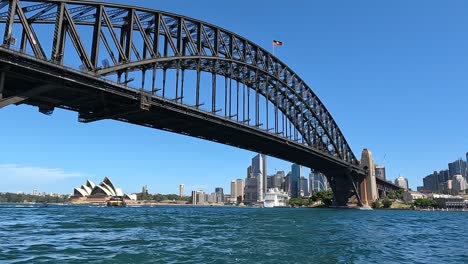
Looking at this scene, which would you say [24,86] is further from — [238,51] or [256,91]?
[256,91]

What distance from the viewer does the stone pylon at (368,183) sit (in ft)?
466

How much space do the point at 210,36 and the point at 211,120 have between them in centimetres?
1683

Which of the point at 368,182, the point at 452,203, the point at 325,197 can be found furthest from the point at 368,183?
the point at 452,203

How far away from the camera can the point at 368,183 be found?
473 feet

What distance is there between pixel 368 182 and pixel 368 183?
34cm

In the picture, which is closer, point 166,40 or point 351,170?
point 166,40

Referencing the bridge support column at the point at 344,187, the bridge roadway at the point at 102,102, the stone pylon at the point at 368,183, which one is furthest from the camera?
the stone pylon at the point at 368,183

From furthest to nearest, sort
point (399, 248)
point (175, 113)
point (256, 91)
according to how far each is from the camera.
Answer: point (256, 91), point (175, 113), point (399, 248)

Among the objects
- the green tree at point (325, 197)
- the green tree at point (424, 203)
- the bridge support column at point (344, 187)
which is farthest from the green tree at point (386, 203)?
the green tree at point (325, 197)

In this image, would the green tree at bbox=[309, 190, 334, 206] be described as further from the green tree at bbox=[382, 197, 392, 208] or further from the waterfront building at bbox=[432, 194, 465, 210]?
the waterfront building at bbox=[432, 194, 465, 210]

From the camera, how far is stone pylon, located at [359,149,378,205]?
142125 mm

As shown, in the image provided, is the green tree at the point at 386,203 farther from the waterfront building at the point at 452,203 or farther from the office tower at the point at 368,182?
the waterfront building at the point at 452,203

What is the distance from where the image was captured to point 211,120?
6800cm

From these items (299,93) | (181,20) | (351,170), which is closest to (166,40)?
(181,20)
